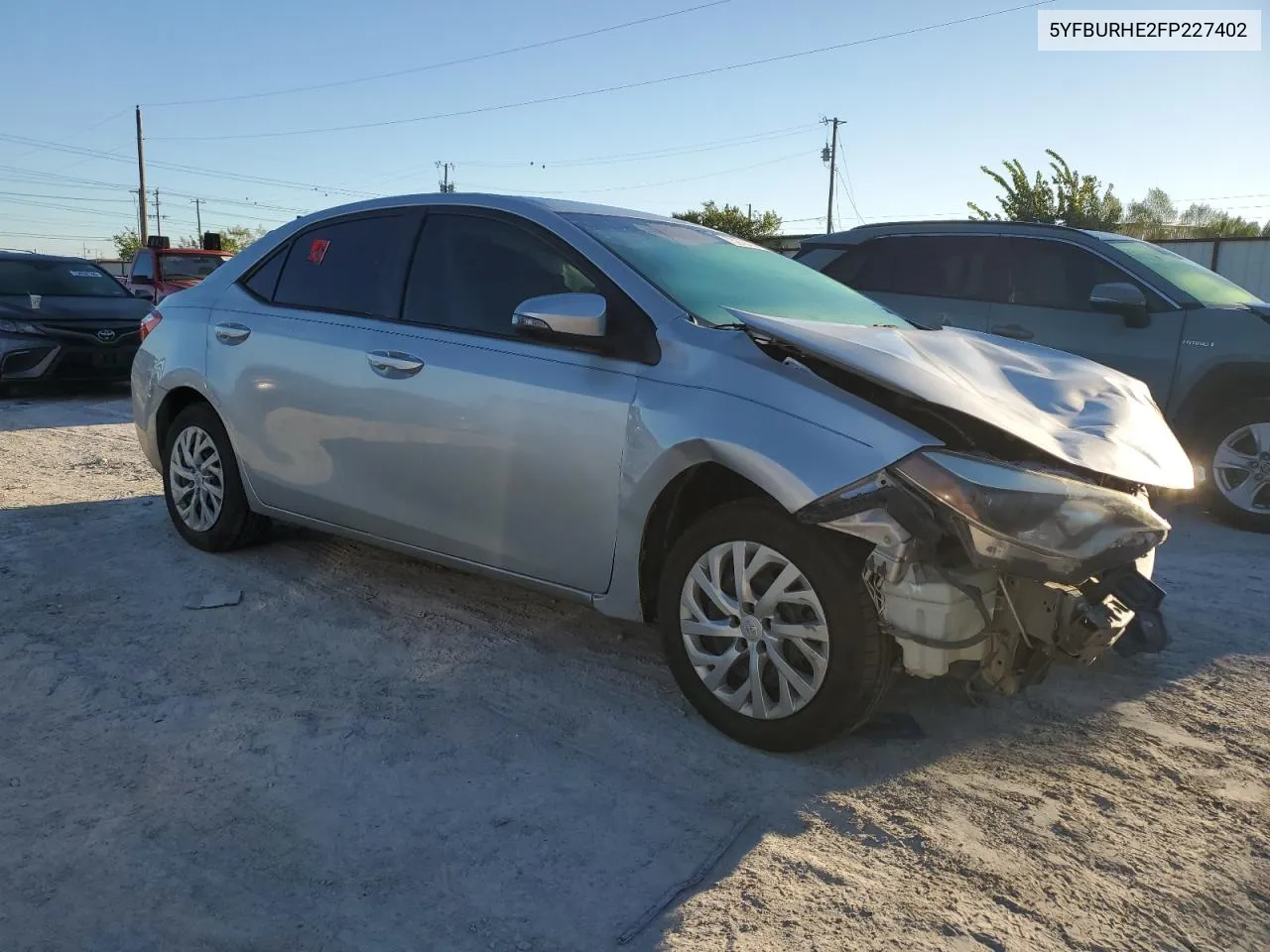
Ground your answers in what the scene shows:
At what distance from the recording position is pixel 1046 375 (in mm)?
3430

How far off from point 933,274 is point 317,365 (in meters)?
5.07

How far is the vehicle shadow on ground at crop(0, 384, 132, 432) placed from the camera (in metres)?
9.08

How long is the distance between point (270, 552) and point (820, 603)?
3.21 m

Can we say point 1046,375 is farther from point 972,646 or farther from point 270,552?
point 270,552

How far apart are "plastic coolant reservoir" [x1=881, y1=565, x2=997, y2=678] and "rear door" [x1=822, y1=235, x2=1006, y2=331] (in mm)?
4882

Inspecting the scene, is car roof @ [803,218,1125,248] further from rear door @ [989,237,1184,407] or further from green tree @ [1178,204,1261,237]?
green tree @ [1178,204,1261,237]

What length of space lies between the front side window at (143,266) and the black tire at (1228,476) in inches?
583

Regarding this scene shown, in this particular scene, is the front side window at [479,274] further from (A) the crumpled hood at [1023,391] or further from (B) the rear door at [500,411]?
(A) the crumpled hood at [1023,391]

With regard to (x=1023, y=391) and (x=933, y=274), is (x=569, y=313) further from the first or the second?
(x=933, y=274)

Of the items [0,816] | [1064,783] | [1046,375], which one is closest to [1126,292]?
[1046,375]

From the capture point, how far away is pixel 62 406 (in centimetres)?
1015

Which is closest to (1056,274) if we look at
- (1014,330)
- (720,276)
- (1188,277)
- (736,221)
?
(1014,330)

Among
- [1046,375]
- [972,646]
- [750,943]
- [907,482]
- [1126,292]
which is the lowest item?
[750,943]

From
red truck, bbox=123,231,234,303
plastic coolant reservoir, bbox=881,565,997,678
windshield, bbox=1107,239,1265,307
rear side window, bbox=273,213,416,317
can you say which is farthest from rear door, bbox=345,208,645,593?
red truck, bbox=123,231,234,303
